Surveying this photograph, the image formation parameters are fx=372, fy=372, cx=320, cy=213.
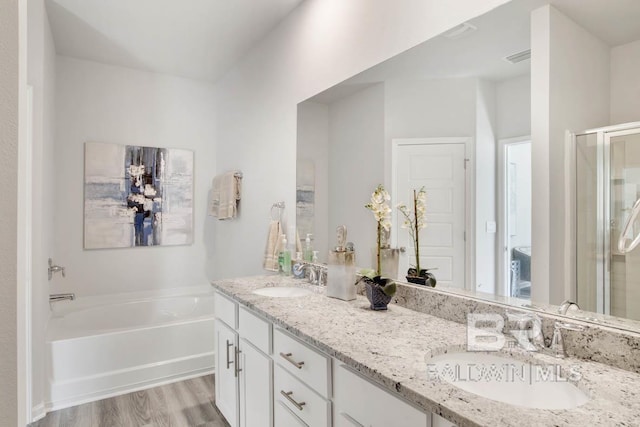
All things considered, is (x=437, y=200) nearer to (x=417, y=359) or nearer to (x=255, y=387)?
(x=417, y=359)

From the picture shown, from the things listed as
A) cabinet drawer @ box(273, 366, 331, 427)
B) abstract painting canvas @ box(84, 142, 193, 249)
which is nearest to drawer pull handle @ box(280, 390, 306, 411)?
cabinet drawer @ box(273, 366, 331, 427)

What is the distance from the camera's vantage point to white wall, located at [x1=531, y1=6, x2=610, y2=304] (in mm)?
1104

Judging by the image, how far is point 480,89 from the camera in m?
1.43

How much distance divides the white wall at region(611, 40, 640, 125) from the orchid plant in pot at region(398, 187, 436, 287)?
0.74 m

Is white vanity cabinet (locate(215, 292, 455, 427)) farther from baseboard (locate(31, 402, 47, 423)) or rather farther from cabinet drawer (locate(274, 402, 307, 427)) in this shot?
baseboard (locate(31, 402, 47, 423))

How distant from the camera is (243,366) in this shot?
1890mm

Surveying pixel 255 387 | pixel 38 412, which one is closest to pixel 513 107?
pixel 255 387

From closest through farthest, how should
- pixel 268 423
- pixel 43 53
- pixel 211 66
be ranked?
pixel 268 423 < pixel 43 53 < pixel 211 66

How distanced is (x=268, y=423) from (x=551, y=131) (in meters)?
1.57

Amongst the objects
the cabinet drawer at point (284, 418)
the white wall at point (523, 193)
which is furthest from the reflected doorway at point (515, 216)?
the cabinet drawer at point (284, 418)

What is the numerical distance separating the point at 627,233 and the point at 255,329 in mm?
1438

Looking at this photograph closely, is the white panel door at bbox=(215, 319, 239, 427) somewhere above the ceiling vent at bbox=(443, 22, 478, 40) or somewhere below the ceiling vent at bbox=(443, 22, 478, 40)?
below

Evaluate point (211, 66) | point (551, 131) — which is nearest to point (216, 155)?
point (211, 66)

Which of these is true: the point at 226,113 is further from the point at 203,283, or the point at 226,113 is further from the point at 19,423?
the point at 19,423
